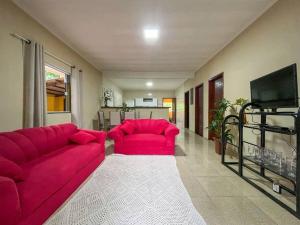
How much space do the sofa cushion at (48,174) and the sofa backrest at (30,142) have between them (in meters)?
0.10

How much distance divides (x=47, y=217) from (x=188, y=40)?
395 centimetres

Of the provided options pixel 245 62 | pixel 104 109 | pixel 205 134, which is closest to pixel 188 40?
pixel 245 62

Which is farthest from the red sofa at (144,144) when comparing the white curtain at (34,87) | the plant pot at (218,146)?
the white curtain at (34,87)

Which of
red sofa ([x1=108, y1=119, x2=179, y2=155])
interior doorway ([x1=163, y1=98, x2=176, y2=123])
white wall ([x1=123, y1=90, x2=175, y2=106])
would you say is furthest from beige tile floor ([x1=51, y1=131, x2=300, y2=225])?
white wall ([x1=123, y1=90, x2=175, y2=106])

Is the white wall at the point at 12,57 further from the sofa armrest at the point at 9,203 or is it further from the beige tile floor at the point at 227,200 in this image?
the sofa armrest at the point at 9,203

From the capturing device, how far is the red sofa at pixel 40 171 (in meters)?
1.20

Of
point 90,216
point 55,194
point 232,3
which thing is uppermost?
point 232,3

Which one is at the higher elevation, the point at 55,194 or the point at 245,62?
the point at 245,62

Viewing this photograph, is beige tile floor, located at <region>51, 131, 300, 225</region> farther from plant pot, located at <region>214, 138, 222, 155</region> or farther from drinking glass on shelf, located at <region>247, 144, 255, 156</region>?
plant pot, located at <region>214, 138, 222, 155</region>

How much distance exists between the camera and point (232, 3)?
2.63m

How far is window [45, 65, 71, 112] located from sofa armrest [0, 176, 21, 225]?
295 centimetres

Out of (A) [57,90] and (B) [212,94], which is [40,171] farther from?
(B) [212,94]

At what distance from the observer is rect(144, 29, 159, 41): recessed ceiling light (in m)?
3.55

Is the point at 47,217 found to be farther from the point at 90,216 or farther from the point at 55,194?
the point at 90,216
